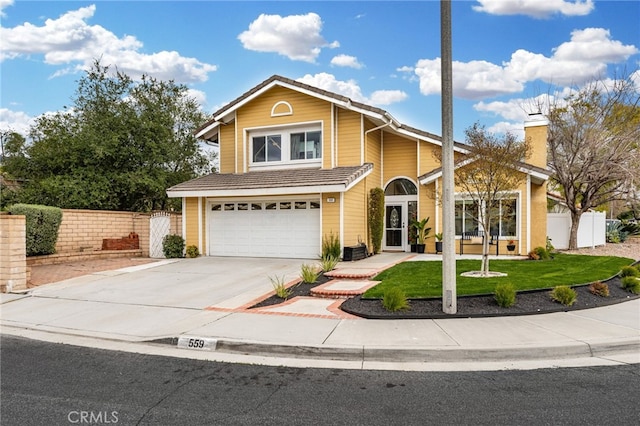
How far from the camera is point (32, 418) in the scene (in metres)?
3.96

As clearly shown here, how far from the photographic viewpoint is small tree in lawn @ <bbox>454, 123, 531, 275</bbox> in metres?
10.6

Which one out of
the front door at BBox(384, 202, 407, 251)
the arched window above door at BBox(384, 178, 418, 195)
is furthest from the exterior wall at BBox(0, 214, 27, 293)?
the arched window above door at BBox(384, 178, 418, 195)

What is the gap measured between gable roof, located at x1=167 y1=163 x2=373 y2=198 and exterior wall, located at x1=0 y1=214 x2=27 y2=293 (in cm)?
693

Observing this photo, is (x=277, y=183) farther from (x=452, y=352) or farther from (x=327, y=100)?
(x=452, y=352)

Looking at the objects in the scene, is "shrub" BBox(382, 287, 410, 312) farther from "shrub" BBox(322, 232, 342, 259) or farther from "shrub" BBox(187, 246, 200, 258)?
"shrub" BBox(187, 246, 200, 258)

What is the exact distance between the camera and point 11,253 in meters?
10.6

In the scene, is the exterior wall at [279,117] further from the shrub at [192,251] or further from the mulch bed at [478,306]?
the mulch bed at [478,306]

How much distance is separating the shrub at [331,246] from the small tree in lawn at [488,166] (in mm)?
5233

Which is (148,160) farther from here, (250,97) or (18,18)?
(18,18)

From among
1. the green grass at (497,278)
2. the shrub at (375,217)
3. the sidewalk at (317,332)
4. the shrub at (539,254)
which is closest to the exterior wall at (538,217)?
the shrub at (539,254)

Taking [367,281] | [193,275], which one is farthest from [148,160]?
[367,281]

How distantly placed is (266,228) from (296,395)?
1237cm

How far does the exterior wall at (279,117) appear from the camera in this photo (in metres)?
17.1

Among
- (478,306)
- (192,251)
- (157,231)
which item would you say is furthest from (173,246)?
(478,306)
